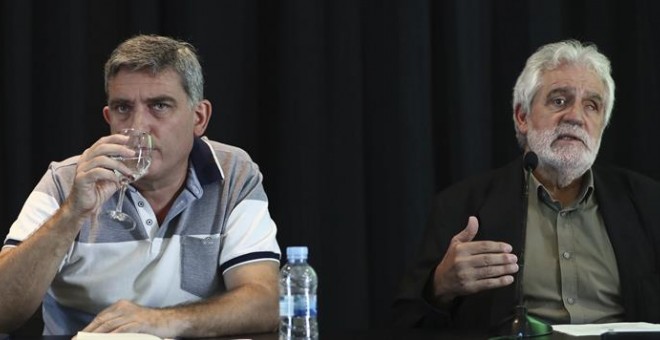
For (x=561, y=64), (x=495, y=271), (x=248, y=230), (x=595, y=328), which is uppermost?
(x=561, y=64)

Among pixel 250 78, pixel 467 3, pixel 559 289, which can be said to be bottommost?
pixel 559 289

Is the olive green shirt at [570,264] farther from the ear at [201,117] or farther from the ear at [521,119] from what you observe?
the ear at [201,117]

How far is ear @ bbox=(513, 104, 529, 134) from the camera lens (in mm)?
3555

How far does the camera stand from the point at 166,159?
9.79ft

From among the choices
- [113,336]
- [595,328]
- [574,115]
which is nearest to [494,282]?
[595,328]

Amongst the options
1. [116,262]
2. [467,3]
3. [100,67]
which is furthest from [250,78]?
[116,262]

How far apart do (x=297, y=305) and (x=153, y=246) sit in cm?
73

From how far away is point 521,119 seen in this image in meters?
3.57

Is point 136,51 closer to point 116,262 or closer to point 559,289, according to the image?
point 116,262

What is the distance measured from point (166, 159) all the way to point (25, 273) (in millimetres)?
497

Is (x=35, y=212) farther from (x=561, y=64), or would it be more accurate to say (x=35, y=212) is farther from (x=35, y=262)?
(x=561, y=64)

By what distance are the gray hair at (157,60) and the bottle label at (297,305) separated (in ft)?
2.99

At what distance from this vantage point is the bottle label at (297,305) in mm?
2350

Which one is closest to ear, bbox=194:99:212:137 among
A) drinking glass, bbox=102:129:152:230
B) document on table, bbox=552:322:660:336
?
drinking glass, bbox=102:129:152:230
